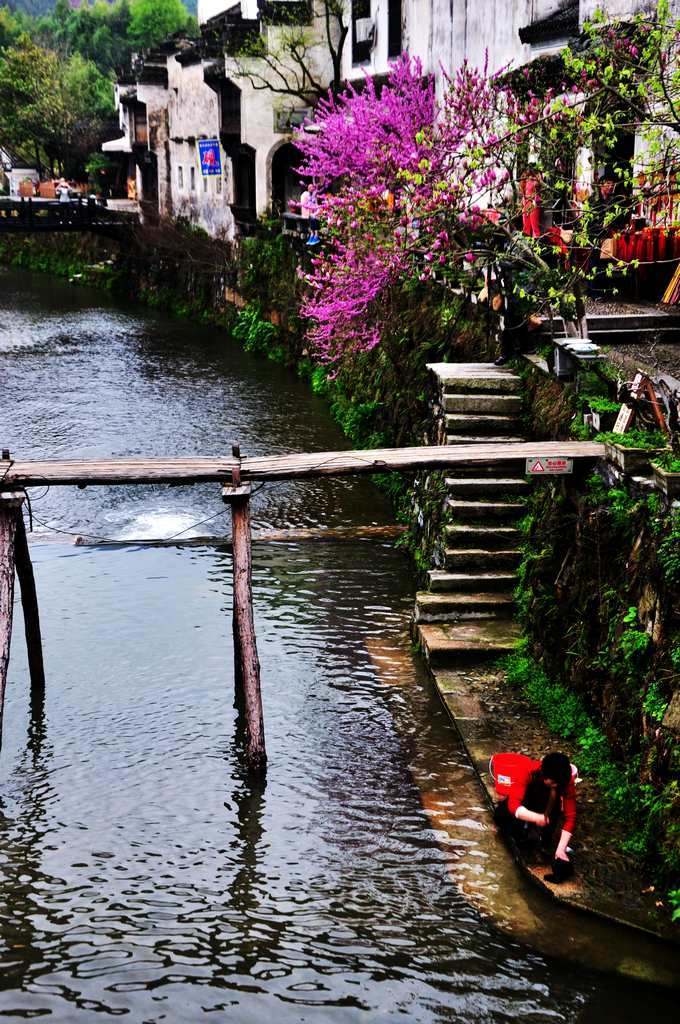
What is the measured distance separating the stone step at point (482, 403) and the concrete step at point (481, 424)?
18 centimetres

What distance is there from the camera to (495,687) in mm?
14969

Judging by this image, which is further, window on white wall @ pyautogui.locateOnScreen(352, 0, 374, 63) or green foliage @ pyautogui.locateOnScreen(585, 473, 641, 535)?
window on white wall @ pyautogui.locateOnScreen(352, 0, 374, 63)

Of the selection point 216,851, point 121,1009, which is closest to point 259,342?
point 216,851

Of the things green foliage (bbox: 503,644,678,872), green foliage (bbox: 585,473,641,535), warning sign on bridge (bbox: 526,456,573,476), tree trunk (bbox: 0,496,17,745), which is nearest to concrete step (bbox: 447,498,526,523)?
green foliage (bbox: 503,644,678,872)

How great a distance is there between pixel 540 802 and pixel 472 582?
18.7 ft

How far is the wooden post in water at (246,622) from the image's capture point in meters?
13.5

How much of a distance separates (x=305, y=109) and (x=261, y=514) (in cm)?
2320

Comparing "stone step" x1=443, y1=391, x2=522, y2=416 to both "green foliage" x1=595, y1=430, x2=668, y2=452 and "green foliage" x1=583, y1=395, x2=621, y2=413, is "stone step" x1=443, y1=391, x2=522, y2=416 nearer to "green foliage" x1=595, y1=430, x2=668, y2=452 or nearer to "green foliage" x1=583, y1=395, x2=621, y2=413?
"green foliage" x1=583, y1=395, x2=621, y2=413

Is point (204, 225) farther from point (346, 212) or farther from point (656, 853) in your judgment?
point (656, 853)

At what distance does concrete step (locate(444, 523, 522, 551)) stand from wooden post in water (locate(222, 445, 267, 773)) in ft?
12.8

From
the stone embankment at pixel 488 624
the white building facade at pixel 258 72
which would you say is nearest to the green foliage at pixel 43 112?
the white building facade at pixel 258 72

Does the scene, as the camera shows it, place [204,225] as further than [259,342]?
Yes

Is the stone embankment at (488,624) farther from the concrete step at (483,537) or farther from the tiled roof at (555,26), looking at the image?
the tiled roof at (555,26)

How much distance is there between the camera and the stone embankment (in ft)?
36.4
